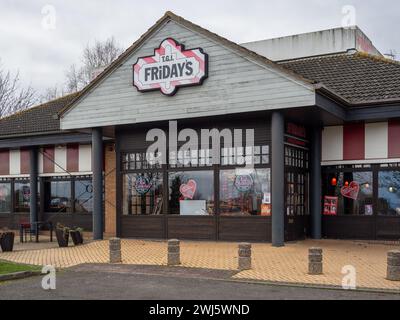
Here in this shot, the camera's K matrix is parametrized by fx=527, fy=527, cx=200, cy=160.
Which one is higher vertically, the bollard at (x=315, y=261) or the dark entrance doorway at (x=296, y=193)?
the dark entrance doorway at (x=296, y=193)

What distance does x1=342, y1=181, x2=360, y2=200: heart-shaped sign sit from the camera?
53.4ft

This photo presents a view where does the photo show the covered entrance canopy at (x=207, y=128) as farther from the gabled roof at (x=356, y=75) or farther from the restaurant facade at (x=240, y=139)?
the gabled roof at (x=356, y=75)

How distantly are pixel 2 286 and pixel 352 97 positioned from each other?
10.9 metres

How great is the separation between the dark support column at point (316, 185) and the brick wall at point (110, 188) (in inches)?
313

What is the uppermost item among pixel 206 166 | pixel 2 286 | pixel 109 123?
pixel 109 123

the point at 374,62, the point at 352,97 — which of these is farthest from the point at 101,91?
the point at 374,62

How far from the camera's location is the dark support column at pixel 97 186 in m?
17.7

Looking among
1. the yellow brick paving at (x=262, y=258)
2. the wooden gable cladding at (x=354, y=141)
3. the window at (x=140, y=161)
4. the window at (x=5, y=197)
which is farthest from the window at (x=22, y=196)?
the wooden gable cladding at (x=354, y=141)

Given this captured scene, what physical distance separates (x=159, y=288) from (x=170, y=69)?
843cm

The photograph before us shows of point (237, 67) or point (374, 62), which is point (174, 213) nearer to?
point (237, 67)

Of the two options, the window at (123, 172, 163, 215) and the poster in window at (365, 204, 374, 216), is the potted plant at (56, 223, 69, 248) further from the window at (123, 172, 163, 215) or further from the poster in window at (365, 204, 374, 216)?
the poster in window at (365, 204, 374, 216)

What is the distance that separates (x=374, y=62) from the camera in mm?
17484

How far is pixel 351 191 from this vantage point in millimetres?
16359

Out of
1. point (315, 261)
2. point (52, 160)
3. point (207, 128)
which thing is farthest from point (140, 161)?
point (315, 261)
